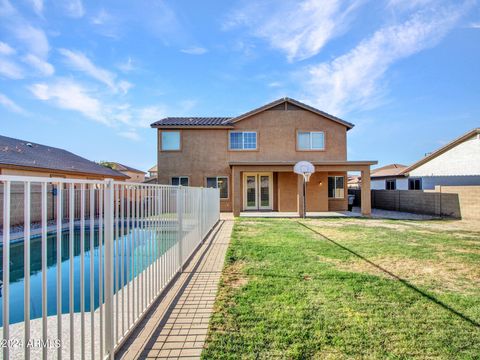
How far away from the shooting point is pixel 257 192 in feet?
67.4

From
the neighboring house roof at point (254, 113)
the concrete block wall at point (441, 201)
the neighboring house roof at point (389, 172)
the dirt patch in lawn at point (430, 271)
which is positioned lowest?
the dirt patch in lawn at point (430, 271)

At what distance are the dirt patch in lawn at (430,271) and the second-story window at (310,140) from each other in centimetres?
1392

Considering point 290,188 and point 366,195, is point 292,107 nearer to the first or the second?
point 290,188

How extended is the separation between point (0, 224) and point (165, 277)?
3637 millimetres

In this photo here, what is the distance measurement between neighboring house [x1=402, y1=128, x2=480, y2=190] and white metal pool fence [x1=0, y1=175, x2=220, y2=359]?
92.7 ft

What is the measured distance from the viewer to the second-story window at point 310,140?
20.2 meters

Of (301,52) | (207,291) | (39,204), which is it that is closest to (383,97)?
(301,52)

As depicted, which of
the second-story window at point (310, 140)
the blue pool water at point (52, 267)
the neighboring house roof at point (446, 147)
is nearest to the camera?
the blue pool water at point (52, 267)

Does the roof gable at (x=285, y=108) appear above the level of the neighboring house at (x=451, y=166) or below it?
above

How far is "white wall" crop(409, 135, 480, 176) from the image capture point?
23.6 m

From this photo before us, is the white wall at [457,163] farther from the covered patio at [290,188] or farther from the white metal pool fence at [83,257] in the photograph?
the white metal pool fence at [83,257]

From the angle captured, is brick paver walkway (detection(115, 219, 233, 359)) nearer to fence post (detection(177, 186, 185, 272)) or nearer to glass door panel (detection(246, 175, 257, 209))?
fence post (detection(177, 186, 185, 272))

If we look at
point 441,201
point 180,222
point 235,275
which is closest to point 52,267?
point 180,222

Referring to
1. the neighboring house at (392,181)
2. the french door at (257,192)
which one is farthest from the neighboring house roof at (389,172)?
the french door at (257,192)
